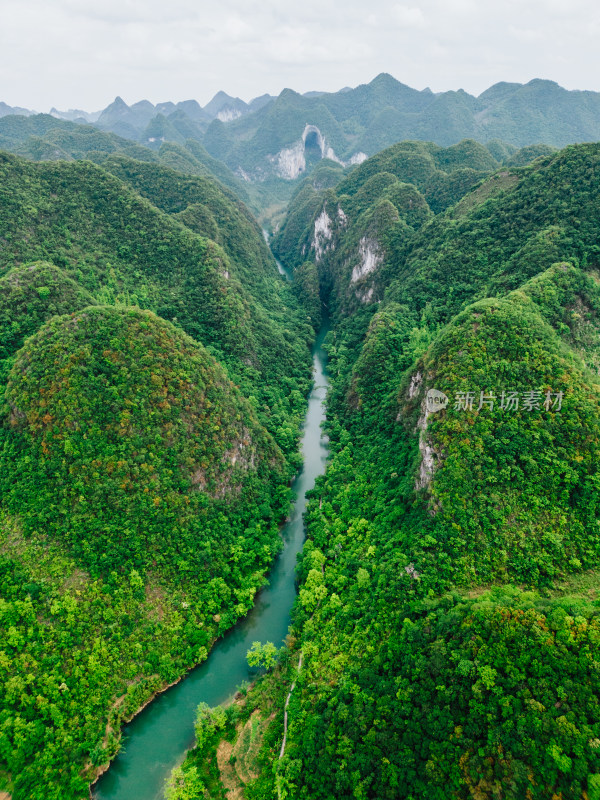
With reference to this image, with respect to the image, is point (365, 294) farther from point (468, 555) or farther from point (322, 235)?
point (468, 555)

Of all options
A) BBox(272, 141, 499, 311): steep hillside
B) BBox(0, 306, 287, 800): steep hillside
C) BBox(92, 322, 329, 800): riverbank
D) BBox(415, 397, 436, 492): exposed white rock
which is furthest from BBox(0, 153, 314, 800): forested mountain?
BBox(272, 141, 499, 311): steep hillside

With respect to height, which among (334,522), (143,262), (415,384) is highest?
(143,262)

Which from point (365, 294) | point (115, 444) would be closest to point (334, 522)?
point (115, 444)

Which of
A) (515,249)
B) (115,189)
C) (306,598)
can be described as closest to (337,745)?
(306,598)

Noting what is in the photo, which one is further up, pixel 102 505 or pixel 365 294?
pixel 365 294

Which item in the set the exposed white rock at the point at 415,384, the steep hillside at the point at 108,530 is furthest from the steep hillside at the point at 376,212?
the steep hillside at the point at 108,530

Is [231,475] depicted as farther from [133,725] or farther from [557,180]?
[557,180]
